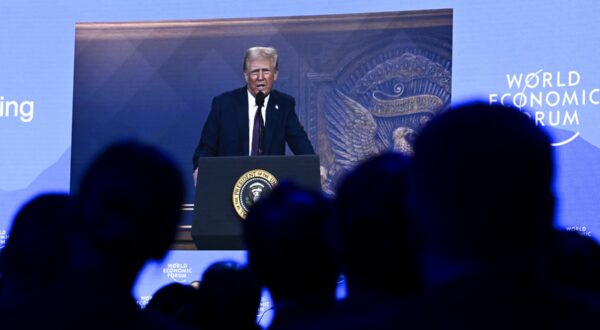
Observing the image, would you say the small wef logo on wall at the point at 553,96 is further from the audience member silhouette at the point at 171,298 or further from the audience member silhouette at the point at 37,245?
the audience member silhouette at the point at 37,245

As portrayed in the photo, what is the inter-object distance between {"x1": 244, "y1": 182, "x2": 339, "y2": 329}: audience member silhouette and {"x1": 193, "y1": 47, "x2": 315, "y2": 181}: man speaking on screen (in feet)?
25.9

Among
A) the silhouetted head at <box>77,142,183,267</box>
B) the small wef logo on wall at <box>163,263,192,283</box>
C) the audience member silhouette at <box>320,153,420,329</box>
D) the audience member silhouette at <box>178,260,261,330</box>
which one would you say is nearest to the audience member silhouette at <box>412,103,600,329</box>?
the audience member silhouette at <box>320,153,420,329</box>

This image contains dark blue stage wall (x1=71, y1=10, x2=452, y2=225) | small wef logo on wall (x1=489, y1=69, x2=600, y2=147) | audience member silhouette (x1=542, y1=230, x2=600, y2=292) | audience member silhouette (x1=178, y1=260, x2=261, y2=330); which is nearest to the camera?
audience member silhouette (x1=542, y1=230, x2=600, y2=292)

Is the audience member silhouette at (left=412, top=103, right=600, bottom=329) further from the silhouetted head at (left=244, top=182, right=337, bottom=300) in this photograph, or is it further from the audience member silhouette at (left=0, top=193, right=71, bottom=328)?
the audience member silhouette at (left=0, top=193, right=71, bottom=328)

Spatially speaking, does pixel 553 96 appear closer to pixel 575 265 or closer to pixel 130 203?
pixel 575 265

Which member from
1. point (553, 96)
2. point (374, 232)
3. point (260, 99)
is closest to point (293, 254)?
point (374, 232)

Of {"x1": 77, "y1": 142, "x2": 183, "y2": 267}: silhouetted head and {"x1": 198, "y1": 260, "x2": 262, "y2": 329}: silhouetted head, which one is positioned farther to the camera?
{"x1": 198, "y1": 260, "x2": 262, "y2": 329}: silhouetted head

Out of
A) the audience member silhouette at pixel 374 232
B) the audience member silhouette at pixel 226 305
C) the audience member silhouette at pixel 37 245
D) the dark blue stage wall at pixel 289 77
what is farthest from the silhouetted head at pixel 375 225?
the dark blue stage wall at pixel 289 77

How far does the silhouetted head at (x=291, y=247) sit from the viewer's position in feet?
6.16

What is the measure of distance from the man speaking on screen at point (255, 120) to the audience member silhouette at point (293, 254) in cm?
788

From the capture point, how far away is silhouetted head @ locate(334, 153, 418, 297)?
158 cm

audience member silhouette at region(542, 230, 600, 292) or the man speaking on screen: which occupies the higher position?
the man speaking on screen

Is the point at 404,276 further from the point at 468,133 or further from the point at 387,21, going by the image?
the point at 387,21

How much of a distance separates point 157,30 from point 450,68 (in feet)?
10.3
